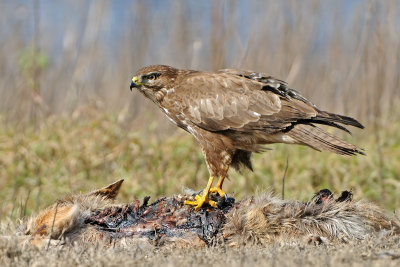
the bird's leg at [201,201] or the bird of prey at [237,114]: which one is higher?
the bird of prey at [237,114]

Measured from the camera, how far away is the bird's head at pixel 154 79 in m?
4.57

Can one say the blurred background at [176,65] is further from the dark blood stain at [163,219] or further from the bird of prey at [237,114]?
the dark blood stain at [163,219]

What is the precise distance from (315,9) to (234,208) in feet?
17.0

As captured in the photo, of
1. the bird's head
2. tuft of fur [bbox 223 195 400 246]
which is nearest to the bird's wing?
the bird's head

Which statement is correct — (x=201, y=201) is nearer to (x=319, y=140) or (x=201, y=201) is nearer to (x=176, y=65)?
(x=319, y=140)

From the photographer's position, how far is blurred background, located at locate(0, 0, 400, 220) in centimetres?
614

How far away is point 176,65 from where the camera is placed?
8.27 meters

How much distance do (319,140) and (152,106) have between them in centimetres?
383

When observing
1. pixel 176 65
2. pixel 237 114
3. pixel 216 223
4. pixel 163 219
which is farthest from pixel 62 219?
pixel 176 65

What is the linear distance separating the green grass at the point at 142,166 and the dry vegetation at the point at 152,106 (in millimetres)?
16

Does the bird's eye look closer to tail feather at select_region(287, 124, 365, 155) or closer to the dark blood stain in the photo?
tail feather at select_region(287, 124, 365, 155)

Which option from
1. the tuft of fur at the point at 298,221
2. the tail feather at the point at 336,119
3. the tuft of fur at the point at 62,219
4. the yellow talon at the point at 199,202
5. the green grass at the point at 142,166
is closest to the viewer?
the tuft of fur at the point at 62,219

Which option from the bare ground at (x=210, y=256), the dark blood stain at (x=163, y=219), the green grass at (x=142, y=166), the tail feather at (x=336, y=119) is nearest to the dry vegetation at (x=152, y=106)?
the green grass at (x=142, y=166)

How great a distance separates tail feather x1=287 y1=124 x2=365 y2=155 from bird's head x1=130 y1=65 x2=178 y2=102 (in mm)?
1166
